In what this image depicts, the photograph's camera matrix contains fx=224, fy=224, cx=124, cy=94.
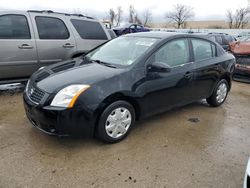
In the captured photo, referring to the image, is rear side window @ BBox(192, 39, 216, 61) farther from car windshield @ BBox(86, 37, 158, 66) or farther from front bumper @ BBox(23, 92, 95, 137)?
front bumper @ BBox(23, 92, 95, 137)

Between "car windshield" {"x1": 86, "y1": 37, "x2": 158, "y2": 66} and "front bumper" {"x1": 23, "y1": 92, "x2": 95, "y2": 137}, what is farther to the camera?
"car windshield" {"x1": 86, "y1": 37, "x2": 158, "y2": 66}

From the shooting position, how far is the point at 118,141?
10.3 ft

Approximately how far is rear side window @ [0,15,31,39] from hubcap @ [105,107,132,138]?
296 cm

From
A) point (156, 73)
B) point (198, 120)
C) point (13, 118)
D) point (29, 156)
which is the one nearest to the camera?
point (29, 156)

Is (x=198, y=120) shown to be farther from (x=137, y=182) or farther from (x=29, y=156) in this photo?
(x=29, y=156)

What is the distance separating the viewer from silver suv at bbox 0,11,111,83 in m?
4.55

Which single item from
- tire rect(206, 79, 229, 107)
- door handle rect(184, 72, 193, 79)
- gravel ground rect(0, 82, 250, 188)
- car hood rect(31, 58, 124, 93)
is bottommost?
gravel ground rect(0, 82, 250, 188)

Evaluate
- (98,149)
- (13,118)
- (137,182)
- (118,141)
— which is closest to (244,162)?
(137,182)

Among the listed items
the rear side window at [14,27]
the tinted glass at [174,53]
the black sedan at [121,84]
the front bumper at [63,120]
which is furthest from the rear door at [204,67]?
the rear side window at [14,27]

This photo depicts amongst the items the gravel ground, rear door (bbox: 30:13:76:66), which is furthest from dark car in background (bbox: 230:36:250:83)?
rear door (bbox: 30:13:76:66)

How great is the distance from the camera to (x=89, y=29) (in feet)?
18.6

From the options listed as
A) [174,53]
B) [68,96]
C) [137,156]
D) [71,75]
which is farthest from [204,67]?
[68,96]

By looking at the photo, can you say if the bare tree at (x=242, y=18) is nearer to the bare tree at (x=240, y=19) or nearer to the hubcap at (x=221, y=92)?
the bare tree at (x=240, y=19)

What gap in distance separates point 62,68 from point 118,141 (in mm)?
1374
